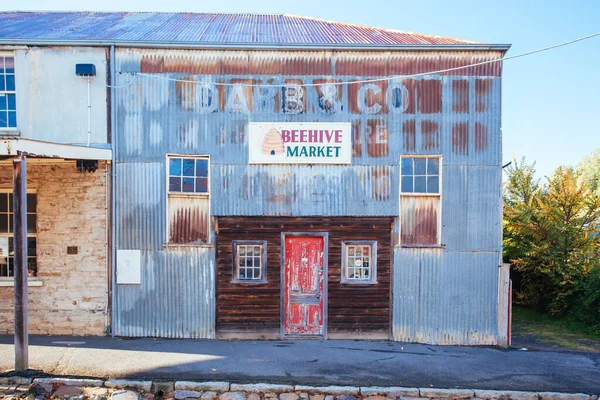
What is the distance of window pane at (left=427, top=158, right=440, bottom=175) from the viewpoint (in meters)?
8.36

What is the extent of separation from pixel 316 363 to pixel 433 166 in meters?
4.79

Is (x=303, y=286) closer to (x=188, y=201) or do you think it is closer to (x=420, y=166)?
(x=188, y=201)

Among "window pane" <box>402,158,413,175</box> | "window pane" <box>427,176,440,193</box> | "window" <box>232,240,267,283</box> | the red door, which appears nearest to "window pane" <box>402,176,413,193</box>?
"window pane" <box>402,158,413,175</box>

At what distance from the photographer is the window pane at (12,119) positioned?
827 cm

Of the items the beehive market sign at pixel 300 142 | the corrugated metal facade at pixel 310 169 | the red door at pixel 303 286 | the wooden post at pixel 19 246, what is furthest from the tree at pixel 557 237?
the wooden post at pixel 19 246

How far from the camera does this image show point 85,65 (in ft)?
26.6

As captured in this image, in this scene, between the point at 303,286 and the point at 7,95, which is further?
the point at 303,286

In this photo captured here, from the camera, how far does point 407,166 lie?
27.4ft

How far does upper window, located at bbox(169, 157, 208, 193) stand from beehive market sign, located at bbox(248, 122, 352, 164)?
1.12 meters

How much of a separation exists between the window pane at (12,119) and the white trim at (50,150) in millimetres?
2033

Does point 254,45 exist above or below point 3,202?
above

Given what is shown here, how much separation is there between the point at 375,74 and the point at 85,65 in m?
6.26

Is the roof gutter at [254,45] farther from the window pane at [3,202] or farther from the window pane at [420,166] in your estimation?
the window pane at [3,202]

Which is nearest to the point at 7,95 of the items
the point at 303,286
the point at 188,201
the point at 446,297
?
the point at 188,201
